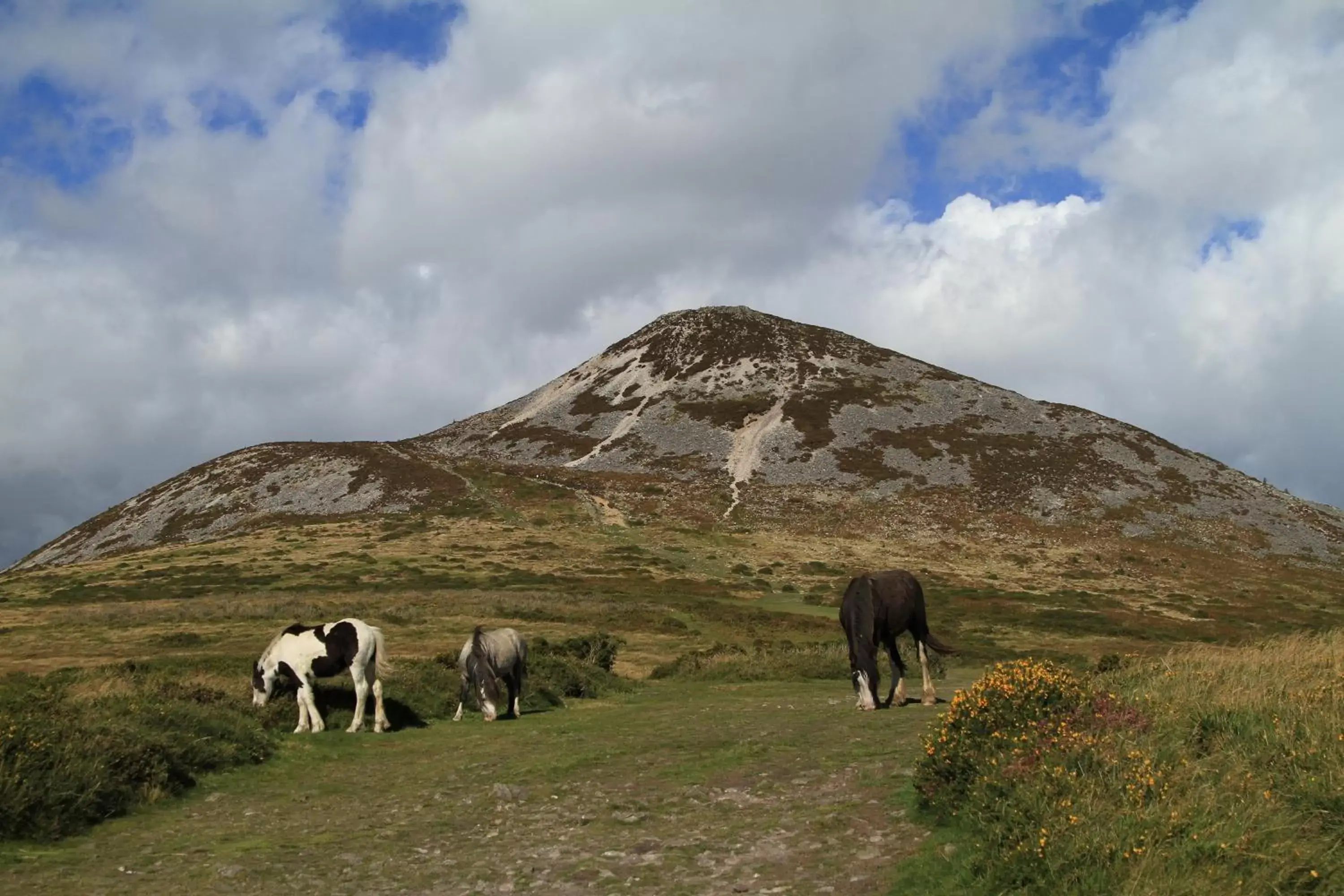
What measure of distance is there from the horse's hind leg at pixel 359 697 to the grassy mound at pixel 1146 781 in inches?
561

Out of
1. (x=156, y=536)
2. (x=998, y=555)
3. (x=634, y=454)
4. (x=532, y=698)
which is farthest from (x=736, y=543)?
(x=156, y=536)

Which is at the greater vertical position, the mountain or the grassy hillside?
the mountain

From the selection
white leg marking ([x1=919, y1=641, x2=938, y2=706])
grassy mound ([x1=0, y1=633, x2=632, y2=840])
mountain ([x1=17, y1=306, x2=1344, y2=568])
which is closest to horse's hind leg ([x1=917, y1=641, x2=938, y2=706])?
white leg marking ([x1=919, y1=641, x2=938, y2=706])

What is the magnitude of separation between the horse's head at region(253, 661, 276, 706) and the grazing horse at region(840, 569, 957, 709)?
13607mm

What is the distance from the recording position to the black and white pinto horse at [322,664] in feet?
67.7

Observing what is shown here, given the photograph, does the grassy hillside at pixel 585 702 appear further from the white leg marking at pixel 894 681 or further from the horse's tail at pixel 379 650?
the horse's tail at pixel 379 650

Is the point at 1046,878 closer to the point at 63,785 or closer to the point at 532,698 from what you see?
the point at 63,785

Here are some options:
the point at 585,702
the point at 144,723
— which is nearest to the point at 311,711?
the point at 144,723

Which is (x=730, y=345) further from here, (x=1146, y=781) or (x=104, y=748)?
(x=1146, y=781)

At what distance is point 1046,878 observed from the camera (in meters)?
7.55

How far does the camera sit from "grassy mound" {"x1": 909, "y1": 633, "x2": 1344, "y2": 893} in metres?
7.30

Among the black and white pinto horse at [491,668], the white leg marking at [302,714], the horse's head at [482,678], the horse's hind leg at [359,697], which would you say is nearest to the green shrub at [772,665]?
the black and white pinto horse at [491,668]

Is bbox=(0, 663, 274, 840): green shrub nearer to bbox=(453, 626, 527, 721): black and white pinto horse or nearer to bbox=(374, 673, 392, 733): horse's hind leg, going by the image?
bbox=(374, 673, 392, 733): horse's hind leg

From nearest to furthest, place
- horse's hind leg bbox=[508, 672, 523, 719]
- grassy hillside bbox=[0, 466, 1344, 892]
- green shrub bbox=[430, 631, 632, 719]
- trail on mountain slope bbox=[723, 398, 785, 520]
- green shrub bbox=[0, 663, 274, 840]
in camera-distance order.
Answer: grassy hillside bbox=[0, 466, 1344, 892] < green shrub bbox=[0, 663, 274, 840] < horse's hind leg bbox=[508, 672, 523, 719] < green shrub bbox=[430, 631, 632, 719] < trail on mountain slope bbox=[723, 398, 785, 520]
